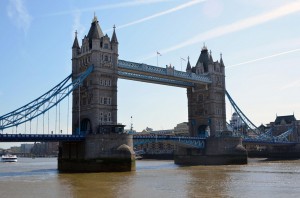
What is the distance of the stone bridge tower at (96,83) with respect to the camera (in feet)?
216

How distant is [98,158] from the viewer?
2315 inches

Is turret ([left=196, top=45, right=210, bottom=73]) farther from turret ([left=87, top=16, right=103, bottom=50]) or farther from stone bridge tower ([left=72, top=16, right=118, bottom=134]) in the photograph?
turret ([left=87, top=16, right=103, bottom=50])

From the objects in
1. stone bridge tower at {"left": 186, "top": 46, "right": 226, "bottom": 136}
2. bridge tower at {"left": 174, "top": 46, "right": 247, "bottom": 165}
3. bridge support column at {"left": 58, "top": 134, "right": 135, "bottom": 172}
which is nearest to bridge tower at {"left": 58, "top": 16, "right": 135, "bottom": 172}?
bridge support column at {"left": 58, "top": 134, "right": 135, "bottom": 172}

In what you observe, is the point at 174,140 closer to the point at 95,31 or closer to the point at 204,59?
the point at 204,59

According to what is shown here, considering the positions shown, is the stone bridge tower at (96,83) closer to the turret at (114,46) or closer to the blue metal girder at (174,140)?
the turret at (114,46)

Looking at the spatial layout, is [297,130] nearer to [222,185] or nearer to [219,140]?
Result: [219,140]

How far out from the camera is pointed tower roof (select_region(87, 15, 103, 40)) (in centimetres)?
6675

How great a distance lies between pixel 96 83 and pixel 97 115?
207 inches

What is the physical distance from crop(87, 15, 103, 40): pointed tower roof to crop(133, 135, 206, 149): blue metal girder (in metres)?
18.6

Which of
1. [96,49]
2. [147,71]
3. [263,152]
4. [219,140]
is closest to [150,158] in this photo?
[263,152]

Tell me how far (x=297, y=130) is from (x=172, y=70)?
7518 centimetres

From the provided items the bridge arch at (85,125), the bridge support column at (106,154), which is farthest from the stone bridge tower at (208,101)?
the bridge support column at (106,154)

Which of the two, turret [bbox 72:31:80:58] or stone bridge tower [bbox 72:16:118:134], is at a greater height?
turret [bbox 72:31:80:58]

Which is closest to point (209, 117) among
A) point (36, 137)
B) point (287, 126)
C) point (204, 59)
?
point (204, 59)
